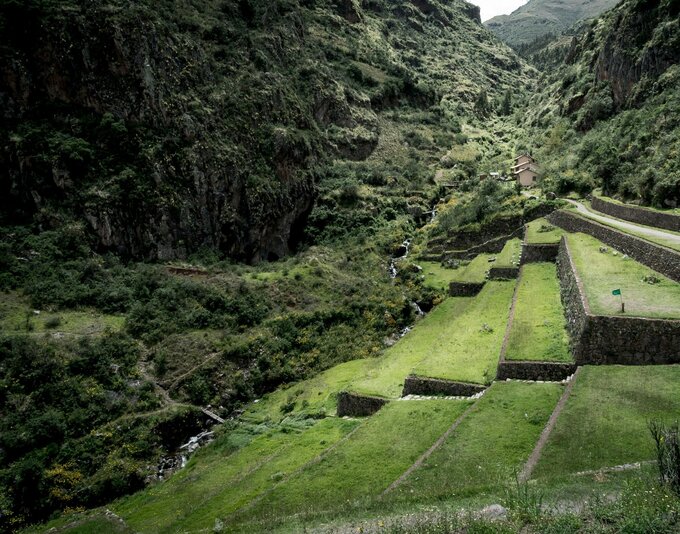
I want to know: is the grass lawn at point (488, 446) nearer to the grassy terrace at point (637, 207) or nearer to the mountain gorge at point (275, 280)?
the mountain gorge at point (275, 280)

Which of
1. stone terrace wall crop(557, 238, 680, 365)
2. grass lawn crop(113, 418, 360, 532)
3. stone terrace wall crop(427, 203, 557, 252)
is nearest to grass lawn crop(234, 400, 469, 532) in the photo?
grass lawn crop(113, 418, 360, 532)

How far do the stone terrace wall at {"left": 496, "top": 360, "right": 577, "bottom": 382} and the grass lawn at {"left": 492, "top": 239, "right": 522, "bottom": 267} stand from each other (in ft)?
60.6

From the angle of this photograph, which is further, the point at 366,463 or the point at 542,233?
the point at 542,233

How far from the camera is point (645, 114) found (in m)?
50.5

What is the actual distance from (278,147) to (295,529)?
185 ft

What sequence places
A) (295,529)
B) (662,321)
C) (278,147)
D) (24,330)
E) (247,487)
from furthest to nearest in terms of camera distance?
(278,147) → (24,330) → (247,487) → (662,321) → (295,529)

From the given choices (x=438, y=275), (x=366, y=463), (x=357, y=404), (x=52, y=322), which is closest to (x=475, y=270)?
(x=438, y=275)

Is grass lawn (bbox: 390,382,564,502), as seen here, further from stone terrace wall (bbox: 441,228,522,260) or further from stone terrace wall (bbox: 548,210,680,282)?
stone terrace wall (bbox: 441,228,522,260)

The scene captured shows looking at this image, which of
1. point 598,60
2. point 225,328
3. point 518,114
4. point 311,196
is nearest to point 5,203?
point 225,328

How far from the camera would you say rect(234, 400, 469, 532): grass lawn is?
1681 centimetres

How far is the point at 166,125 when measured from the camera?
5456 cm

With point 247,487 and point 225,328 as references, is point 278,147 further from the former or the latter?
point 247,487

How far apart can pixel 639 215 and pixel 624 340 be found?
21.0m

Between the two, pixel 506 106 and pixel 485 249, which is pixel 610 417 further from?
pixel 506 106
